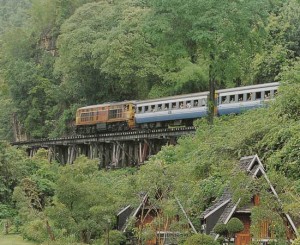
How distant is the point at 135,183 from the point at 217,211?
14.9 ft

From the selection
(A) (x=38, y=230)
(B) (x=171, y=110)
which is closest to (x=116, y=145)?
(B) (x=171, y=110)

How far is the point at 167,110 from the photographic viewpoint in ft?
137

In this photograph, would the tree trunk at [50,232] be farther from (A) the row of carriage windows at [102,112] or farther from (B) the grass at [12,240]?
(A) the row of carriage windows at [102,112]

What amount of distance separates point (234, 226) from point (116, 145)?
85.1 ft

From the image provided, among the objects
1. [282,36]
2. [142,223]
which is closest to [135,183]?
[142,223]

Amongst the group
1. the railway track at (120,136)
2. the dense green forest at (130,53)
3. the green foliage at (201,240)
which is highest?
the dense green forest at (130,53)

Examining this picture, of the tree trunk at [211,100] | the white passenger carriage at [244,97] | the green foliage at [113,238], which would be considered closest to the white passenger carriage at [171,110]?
the white passenger carriage at [244,97]

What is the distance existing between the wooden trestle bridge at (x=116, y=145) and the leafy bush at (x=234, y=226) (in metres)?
18.3

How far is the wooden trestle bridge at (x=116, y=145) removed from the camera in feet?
132

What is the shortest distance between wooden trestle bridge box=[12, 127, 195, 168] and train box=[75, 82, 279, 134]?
150 cm

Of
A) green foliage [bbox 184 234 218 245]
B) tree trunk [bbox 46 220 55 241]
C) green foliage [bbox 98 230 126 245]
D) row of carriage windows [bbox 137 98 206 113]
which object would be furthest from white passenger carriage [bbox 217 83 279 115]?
green foliage [bbox 184 234 218 245]

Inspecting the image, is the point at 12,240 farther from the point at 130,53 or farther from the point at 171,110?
the point at 130,53

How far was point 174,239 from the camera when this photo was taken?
21625 mm

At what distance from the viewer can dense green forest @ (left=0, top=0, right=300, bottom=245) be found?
22.9 meters
